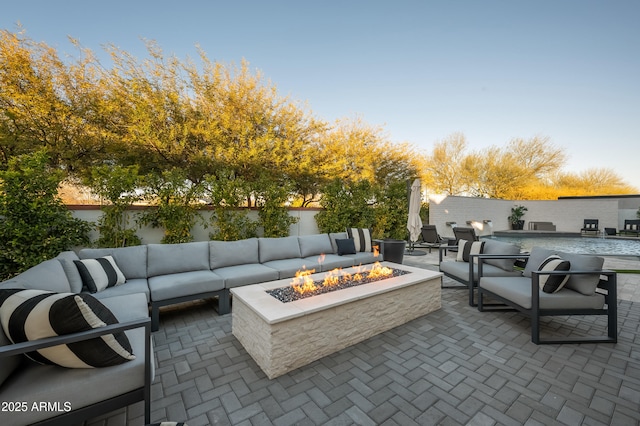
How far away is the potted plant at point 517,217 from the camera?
51.3 feet

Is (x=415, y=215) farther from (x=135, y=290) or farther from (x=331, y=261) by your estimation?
(x=135, y=290)

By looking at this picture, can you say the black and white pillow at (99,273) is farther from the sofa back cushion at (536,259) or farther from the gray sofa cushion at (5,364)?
the sofa back cushion at (536,259)

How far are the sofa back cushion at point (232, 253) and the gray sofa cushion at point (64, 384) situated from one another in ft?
8.51

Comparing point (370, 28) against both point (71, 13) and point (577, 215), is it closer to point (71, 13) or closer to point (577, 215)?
point (71, 13)

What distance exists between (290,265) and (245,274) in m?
0.86

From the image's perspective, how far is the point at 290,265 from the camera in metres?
4.43

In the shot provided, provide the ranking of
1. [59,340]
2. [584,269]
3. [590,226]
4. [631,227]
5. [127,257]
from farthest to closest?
[590,226]
[631,227]
[127,257]
[584,269]
[59,340]

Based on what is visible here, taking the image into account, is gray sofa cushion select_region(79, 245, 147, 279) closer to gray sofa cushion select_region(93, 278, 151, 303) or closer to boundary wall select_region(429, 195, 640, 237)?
gray sofa cushion select_region(93, 278, 151, 303)

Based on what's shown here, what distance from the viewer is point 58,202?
3.70 metres

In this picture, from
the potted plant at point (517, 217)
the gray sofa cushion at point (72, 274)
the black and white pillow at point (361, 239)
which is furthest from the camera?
the potted plant at point (517, 217)

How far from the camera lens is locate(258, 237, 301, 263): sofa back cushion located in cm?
469

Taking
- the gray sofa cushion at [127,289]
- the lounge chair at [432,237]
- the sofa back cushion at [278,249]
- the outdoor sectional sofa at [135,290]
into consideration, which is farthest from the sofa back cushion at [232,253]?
the lounge chair at [432,237]

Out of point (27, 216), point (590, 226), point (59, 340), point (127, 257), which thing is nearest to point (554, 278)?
point (59, 340)

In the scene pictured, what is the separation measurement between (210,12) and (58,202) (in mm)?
6153
